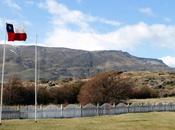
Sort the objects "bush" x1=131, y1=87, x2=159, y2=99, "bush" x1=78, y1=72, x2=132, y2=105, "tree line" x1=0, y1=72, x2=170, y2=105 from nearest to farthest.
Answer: "bush" x1=78, y1=72, x2=132, y2=105, "tree line" x1=0, y1=72, x2=170, y2=105, "bush" x1=131, y1=87, x2=159, y2=99

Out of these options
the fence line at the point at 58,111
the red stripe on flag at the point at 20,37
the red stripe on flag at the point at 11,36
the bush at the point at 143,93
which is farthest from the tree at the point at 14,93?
the red stripe on flag at the point at 11,36

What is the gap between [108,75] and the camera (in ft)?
314

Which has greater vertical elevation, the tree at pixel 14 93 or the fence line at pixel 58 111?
the tree at pixel 14 93

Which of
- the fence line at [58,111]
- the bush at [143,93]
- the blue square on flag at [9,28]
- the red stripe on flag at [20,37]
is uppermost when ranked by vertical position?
the blue square on flag at [9,28]

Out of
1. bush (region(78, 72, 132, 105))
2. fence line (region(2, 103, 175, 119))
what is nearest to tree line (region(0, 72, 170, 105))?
bush (region(78, 72, 132, 105))

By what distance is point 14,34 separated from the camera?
3700 centimetres

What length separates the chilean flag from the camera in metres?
36.7

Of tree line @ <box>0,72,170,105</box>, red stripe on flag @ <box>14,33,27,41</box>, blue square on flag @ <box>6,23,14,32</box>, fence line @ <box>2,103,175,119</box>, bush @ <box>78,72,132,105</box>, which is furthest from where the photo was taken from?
tree line @ <box>0,72,170,105</box>

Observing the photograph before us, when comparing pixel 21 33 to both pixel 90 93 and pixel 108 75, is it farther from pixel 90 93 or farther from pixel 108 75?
pixel 108 75

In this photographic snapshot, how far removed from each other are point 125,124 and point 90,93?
170ft

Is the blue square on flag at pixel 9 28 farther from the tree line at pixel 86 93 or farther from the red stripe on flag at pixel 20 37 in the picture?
the tree line at pixel 86 93

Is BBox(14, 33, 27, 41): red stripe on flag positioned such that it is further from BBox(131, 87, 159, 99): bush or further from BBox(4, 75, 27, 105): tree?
BBox(131, 87, 159, 99): bush

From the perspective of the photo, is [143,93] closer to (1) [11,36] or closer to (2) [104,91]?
(2) [104,91]

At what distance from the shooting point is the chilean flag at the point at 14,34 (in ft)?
120
